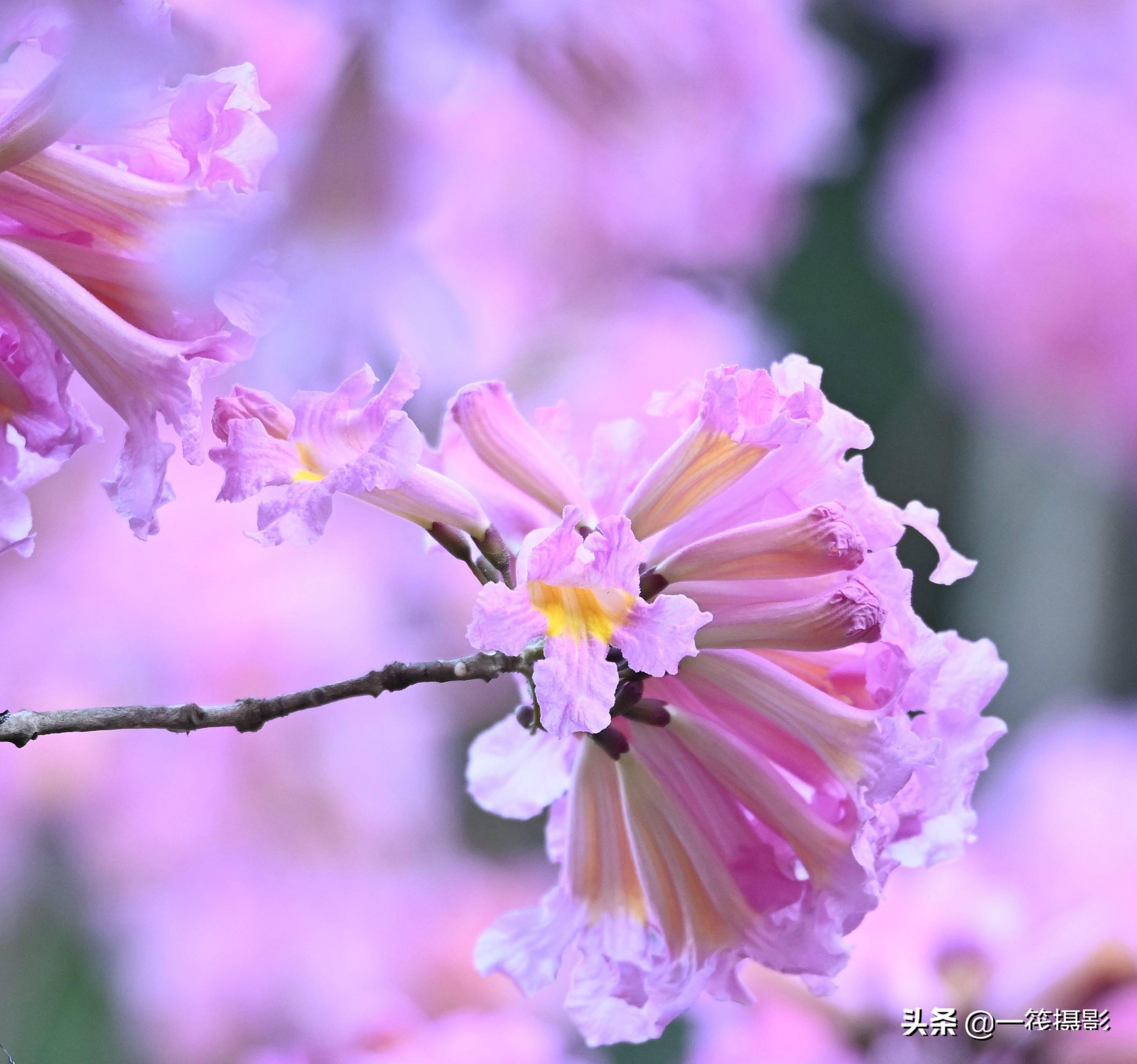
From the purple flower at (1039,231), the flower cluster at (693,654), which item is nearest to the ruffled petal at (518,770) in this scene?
the flower cluster at (693,654)

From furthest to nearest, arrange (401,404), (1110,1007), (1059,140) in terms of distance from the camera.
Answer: (1059,140)
(1110,1007)
(401,404)

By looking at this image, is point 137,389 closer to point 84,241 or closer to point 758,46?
point 84,241

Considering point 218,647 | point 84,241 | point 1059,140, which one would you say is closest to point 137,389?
point 84,241

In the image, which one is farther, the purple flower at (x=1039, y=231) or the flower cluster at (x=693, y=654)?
the purple flower at (x=1039, y=231)

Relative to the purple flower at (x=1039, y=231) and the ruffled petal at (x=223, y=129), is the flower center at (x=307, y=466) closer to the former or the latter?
the ruffled petal at (x=223, y=129)

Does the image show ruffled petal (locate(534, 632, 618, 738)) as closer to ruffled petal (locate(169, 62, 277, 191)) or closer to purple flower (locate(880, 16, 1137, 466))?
ruffled petal (locate(169, 62, 277, 191))

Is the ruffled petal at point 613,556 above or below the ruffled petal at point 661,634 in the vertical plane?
above

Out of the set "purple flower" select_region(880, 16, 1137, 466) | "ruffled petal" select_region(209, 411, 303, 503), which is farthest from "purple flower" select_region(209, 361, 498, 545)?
"purple flower" select_region(880, 16, 1137, 466)
